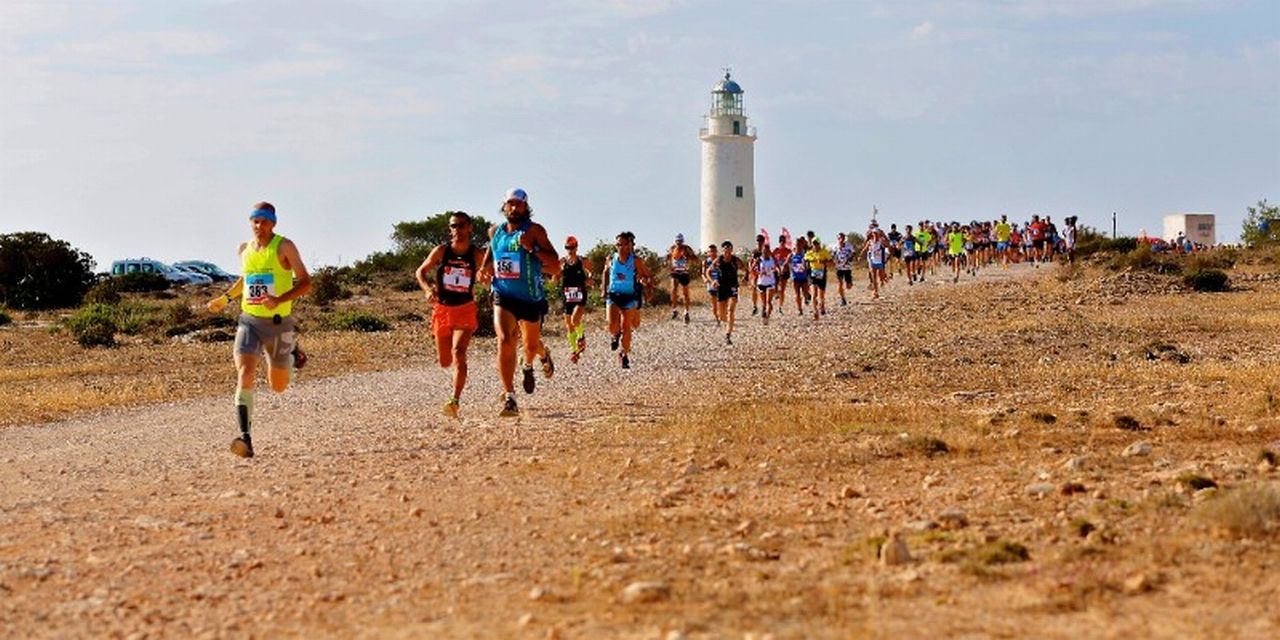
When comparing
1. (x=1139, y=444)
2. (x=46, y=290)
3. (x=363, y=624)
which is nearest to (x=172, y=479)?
(x=363, y=624)

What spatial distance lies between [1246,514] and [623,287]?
48.2ft

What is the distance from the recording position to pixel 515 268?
1494 centimetres

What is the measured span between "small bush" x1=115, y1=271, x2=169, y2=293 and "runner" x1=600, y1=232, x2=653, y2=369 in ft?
137

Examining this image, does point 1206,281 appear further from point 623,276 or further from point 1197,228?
point 1197,228

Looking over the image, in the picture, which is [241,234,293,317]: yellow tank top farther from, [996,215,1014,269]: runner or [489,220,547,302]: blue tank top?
[996,215,1014,269]: runner

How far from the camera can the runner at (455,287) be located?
1503 centimetres

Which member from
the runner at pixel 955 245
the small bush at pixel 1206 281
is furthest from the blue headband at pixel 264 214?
the runner at pixel 955 245

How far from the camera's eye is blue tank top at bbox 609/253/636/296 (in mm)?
22109

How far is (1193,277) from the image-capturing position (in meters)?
41.4

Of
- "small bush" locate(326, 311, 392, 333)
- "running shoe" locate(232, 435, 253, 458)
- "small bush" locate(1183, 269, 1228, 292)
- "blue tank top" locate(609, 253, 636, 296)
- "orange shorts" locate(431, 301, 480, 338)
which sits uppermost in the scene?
"blue tank top" locate(609, 253, 636, 296)

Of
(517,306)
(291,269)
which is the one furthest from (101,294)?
(291,269)

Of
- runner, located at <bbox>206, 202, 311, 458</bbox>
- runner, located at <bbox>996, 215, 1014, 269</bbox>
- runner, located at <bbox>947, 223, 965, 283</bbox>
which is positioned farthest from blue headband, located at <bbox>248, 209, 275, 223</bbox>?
runner, located at <bbox>996, 215, 1014, 269</bbox>

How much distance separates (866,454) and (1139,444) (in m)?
1.75

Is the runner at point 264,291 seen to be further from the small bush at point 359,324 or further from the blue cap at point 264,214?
the small bush at point 359,324
